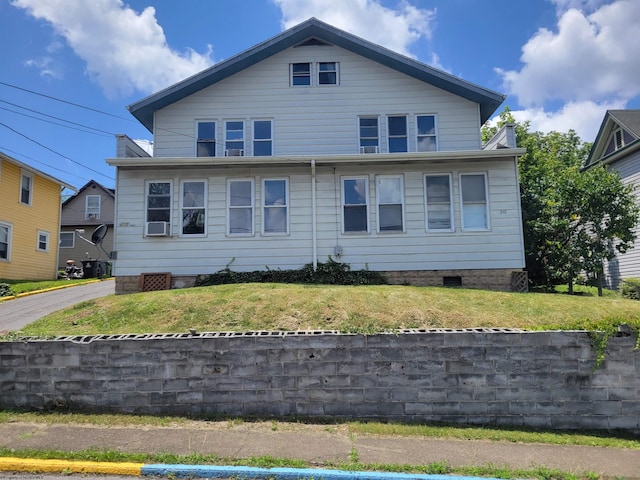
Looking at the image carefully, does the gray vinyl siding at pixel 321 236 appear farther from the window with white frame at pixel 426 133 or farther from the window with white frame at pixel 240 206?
the window with white frame at pixel 426 133

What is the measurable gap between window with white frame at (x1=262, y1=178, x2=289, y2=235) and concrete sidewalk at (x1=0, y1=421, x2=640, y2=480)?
796 centimetres

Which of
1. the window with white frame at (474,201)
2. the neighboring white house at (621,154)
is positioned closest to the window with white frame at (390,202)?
the window with white frame at (474,201)

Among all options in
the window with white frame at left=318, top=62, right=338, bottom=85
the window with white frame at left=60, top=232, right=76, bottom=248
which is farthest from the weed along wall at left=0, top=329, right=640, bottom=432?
the window with white frame at left=60, top=232, right=76, bottom=248

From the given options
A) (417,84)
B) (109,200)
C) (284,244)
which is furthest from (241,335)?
(109,200)

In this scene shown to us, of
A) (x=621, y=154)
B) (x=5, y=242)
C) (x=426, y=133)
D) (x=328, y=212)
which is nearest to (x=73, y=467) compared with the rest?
(x=328, y=212)

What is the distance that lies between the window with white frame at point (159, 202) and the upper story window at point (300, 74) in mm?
5533

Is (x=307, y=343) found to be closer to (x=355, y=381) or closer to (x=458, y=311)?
(x=355, y=381)

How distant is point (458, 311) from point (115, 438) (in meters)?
6.22

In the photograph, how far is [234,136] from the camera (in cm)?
1437

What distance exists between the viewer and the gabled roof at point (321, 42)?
1378cm

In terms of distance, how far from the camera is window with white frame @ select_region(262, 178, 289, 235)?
42.3 ft

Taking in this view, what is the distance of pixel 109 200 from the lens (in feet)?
104

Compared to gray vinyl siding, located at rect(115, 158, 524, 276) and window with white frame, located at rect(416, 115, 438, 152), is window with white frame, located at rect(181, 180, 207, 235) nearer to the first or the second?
gray vinyl siding, located at rect(115, 158, 524, 276)

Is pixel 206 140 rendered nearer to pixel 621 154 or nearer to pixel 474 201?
pixel 474 201
